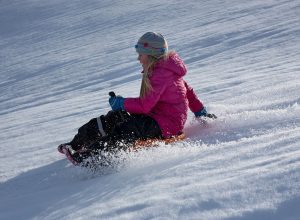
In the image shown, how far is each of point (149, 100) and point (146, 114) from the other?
0.72 feet

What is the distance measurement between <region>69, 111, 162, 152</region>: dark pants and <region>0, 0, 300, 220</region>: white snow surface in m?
0.25

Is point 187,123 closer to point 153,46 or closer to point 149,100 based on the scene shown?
point 149,100

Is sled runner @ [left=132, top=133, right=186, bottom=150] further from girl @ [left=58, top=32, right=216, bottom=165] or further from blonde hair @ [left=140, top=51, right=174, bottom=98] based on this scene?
blonde hair @ [left=140, top=51, right=174, bottom=98]

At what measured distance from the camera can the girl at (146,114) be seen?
445 cm

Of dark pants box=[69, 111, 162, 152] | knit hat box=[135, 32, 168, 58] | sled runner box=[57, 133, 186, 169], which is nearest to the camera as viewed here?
sled runner box=[57, 133, 186, 169]

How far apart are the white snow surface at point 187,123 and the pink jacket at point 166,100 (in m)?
0.30

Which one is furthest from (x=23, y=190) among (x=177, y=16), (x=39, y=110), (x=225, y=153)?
(x=177, y=16)

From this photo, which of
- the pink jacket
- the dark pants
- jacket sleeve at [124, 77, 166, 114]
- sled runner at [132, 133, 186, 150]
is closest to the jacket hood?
the pink jacket

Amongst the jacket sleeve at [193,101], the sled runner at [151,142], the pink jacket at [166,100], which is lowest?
the sled runner at [151,142]

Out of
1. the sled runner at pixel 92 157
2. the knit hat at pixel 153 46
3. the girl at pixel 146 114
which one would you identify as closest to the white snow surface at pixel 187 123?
the sled runner at pixel 92 157

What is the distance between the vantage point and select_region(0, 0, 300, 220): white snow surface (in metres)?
2.54

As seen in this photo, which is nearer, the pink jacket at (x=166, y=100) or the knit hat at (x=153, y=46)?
the pink jacket at (x=166, y=100)

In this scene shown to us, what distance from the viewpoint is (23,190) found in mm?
4156

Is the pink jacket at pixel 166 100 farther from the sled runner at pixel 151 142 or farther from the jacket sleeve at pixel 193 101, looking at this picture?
the jacket sleeve at pixel 193 101
